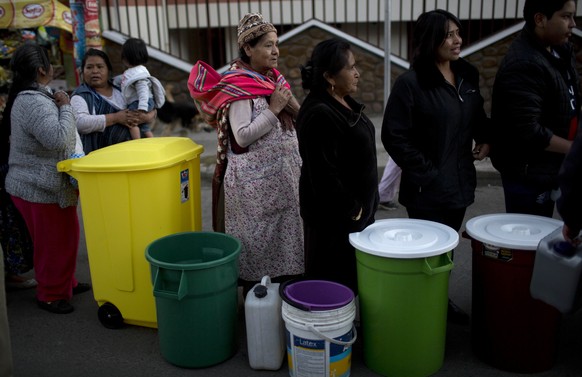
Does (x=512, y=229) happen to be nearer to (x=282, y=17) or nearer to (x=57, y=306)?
(x=57, y=306)

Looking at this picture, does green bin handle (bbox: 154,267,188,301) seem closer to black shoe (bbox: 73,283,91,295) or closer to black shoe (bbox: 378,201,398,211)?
black shoe (bbox: 73,283,91,295)

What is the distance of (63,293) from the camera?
373 centimetres

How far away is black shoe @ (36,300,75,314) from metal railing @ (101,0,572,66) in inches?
253

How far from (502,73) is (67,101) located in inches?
97.1

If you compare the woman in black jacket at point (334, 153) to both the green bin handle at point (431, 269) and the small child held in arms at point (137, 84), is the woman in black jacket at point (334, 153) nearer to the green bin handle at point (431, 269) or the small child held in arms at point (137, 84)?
the green bin handle at point (431, 269)

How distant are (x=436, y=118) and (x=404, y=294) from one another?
942mm

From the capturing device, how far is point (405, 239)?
8.97ft

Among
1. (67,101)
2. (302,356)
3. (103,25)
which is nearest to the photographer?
(302,356)

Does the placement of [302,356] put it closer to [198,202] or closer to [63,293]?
[198,202]

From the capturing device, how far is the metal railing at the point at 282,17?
30.4ft

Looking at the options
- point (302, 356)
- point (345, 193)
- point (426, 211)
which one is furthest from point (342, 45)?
point (302, 356)

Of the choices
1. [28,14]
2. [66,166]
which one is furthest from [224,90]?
[28,14]

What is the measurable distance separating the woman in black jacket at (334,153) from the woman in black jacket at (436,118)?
204mm

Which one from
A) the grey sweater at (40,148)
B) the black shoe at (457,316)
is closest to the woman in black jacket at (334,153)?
the black shoe at (457,316)
